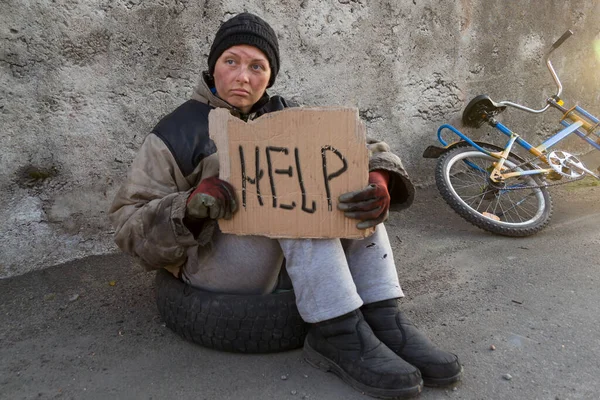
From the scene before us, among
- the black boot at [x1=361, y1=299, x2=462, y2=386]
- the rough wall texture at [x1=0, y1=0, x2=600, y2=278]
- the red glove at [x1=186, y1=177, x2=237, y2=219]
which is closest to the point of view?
the red glove at [x1=186, y1=177, x2=237, y2=219]

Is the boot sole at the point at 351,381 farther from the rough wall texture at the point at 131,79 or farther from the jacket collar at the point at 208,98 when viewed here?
the rough wall texture at the point at 131,79

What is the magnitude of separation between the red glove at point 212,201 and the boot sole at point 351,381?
22.3 inches

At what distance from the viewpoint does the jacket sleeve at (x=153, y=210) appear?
173 centimetres

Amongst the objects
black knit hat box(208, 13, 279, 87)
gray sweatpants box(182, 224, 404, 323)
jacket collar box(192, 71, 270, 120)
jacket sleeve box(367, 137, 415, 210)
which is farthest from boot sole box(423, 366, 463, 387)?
black knit hat box(208, 13, 279, 87)

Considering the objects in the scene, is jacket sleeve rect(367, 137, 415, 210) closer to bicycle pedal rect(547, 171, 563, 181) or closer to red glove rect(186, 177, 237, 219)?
red glove rect(186, 177, 237, 219)

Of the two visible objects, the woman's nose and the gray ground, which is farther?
the woman's nose

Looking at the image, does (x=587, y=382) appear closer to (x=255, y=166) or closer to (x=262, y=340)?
(x=262, y=340)

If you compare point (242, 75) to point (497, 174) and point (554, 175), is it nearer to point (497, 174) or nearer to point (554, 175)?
point (497, 174)

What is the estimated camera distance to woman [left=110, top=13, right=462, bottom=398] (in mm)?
1692

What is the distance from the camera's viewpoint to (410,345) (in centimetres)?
177

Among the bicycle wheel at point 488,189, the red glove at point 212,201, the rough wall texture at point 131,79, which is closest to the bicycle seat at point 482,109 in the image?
the rough wall texture at point 131,79

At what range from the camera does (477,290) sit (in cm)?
252

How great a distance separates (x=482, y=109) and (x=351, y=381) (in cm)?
267

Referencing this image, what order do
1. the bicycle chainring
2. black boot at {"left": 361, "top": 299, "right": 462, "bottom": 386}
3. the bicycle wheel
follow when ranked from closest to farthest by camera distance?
black boot at {"left": 361, "top": 299, "right": 462, "bottom": 386} < the bicycle wheel < the bicycle chainring
